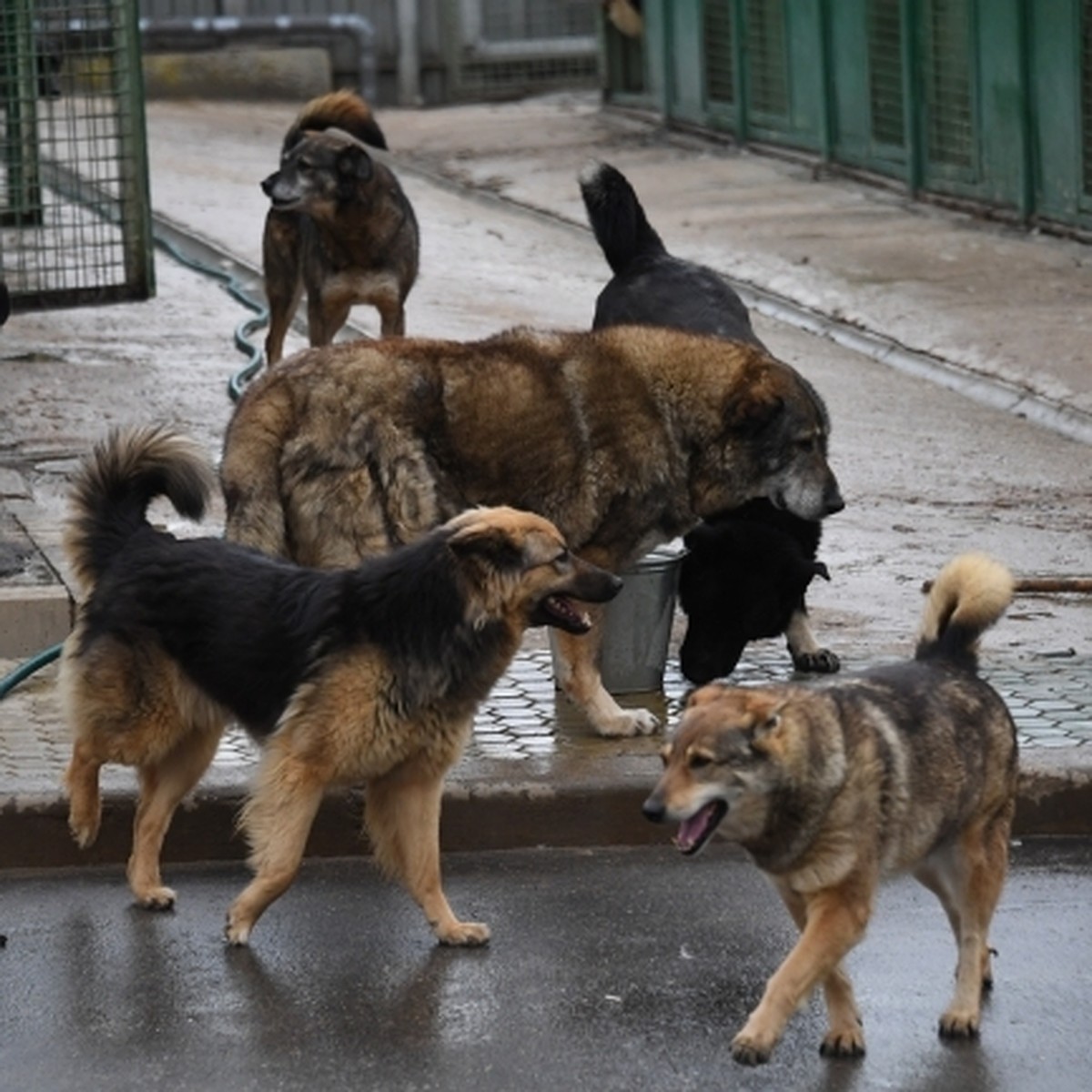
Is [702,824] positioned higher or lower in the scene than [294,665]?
lower

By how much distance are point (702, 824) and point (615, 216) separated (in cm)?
490

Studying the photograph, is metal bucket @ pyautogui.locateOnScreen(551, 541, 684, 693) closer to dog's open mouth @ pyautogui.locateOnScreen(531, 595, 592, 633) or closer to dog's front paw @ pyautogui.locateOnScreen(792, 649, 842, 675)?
dog's front paw @ pyautogui.locateOnScreen(792, 649, 842, 675)

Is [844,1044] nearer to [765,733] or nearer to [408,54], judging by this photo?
[765,733]

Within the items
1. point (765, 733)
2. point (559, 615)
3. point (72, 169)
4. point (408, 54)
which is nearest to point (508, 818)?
point (559, 615)

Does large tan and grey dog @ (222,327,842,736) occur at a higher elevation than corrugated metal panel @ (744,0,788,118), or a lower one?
lower

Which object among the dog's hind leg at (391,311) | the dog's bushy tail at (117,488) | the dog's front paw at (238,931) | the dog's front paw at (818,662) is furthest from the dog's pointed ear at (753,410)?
the dog's hind leg at (391,311)

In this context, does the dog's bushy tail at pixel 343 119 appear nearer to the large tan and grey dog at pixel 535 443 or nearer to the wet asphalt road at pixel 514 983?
the large tan and grey dog at pixel 535 443

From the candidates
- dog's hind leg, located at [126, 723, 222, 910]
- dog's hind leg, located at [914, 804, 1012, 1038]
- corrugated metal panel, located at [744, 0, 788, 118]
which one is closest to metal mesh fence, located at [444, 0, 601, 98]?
corrugated metal panel, located at [744, 0, 788, 118]

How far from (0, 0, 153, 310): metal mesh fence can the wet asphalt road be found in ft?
25.1

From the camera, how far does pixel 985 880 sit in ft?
19.4

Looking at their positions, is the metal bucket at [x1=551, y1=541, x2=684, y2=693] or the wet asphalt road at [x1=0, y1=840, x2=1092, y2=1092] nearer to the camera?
the wet asphalt road at [x1=0, y1=840, x2=1092, y2=1092]

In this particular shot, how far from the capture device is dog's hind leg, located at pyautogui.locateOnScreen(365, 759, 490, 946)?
21.4 ft

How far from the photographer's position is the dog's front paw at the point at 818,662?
863 cm

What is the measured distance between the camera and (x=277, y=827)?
6.46 metres
